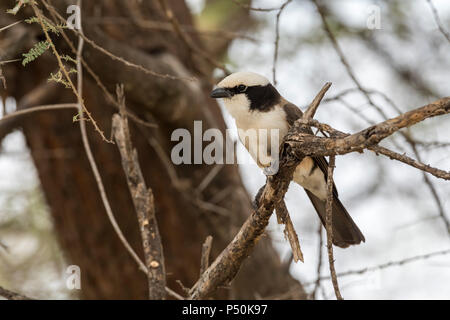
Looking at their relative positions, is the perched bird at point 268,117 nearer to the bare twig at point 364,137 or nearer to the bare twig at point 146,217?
the bare twig at point 146,217

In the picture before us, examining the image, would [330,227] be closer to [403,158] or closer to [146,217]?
[403,158]

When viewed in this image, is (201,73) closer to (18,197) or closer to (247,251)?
(18,197)

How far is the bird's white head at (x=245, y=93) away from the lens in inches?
133

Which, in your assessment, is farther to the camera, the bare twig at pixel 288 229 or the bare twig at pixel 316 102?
the bare twig at pixel 288 229

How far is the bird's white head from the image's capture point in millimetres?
3367

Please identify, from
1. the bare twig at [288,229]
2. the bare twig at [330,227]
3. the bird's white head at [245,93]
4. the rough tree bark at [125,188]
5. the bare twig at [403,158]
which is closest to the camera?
the bare twig at [403,158]

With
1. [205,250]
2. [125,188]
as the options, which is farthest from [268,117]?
[125,188]

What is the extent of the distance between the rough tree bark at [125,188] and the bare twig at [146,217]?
1.47 metres

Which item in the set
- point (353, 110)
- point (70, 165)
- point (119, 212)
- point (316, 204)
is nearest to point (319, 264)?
point (316, 204)

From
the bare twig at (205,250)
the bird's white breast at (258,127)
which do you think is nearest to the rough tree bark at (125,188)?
the bird's white breast at (258,127)

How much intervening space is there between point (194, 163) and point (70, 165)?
1.01 meters

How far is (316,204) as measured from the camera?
12.1 feet

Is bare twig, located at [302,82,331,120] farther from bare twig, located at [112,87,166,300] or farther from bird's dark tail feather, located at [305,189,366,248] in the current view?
bird's dark tail feather, located at [305,189,366,248]

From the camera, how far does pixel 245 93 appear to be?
11.2 ft
